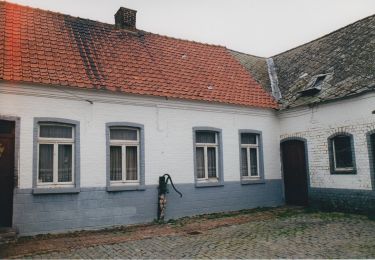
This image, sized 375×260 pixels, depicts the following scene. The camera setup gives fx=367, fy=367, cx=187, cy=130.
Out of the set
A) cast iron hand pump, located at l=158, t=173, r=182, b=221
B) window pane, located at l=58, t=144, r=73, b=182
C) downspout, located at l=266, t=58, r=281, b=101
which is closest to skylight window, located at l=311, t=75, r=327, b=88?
downspout, located at l=266, t=58, r=281, b=101

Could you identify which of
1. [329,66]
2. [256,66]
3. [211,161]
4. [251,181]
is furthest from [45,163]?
[256,66]

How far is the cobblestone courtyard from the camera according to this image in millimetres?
7723

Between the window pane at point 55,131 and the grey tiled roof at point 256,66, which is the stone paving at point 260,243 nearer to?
the window pane at point 55,131

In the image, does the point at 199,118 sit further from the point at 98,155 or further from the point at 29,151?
the point at 29,151

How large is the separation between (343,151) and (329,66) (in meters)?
3.80

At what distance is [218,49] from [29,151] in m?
10.4

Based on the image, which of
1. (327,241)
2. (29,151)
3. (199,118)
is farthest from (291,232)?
(29,151)

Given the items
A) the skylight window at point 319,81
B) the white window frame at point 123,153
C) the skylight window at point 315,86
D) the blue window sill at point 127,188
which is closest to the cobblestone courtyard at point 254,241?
the blue window sill at point 127,188

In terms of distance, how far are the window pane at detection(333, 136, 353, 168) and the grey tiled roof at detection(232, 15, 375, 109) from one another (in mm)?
1499

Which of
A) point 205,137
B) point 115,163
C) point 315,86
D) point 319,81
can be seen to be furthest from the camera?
point 319,81

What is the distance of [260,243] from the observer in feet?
28.0

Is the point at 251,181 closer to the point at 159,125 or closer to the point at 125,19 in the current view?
the point at 159,125

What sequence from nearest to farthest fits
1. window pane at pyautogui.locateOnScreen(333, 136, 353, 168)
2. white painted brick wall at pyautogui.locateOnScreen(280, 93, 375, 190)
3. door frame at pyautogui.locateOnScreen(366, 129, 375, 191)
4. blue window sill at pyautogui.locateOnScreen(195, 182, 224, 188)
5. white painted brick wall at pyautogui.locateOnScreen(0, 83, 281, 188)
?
white painted brick wall at pyautogui.locateOnScreen(0, 83, 281, 188) → door frame at pyautogui.locateOnScreen(366, 129, 375, 191) → white painted brick wall at pyautogui.locateOnScreen(280, 93, 375, 190) → window pane at pyautogui.locateOnScreen(333, 136, 353, 168) → blue window sill at pyautogui.locateOnScreen(195, 182, 224, 188)

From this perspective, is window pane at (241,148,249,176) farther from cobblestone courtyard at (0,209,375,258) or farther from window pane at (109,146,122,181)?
window pane at (109,146,122,181)
